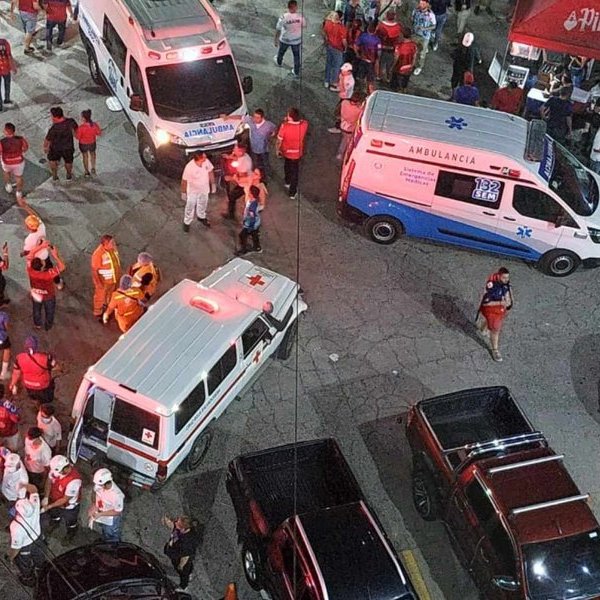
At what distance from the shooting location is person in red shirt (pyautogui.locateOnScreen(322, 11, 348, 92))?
17016 millimetres

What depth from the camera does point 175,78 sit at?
48.0ft

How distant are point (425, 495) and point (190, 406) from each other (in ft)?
9.68

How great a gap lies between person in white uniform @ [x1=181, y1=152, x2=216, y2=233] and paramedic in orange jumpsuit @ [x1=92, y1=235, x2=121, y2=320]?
202 centimetres

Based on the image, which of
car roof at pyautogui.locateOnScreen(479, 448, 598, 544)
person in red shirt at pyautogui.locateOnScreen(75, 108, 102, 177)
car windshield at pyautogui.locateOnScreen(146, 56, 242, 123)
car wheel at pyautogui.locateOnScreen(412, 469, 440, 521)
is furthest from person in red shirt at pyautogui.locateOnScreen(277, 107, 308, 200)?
car roof at pyautogui.locateOnScreen(479, 448, 598, 544)

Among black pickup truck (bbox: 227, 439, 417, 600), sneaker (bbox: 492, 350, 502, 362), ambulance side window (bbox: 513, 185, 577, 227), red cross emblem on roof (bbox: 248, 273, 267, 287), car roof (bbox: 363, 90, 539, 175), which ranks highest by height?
car roof (bbox: 363, 90, 539, 175)

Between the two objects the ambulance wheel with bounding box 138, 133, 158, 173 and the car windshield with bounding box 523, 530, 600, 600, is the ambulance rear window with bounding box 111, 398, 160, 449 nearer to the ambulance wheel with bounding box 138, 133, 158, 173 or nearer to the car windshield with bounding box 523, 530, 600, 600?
the car windshield with bounding box 523, 530, 600, 600

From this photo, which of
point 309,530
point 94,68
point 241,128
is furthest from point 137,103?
point 309,530

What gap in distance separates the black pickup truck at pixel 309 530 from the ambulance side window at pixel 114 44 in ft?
27.2

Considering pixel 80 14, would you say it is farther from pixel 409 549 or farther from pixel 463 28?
pixel 409 549

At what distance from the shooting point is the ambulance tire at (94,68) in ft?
55.4

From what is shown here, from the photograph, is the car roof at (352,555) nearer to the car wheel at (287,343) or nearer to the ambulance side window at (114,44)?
the car wheel at (287,343)

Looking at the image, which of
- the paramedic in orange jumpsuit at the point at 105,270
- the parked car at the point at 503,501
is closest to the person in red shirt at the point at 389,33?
the paramedic in orange jumpsuit at the point at 105,270

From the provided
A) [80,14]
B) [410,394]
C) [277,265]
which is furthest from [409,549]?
[80,14]

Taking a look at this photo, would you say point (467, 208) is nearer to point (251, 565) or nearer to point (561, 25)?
point (561, 25)
